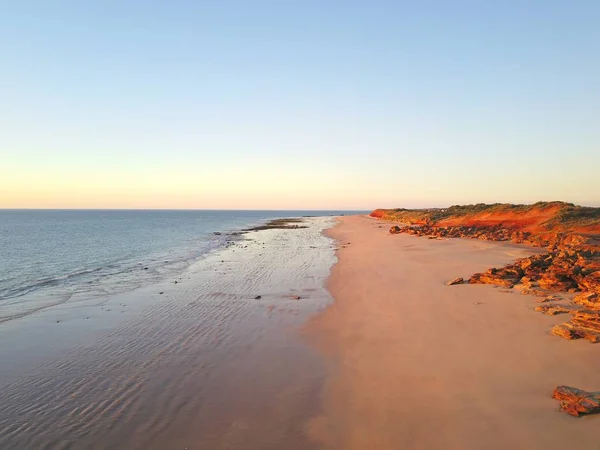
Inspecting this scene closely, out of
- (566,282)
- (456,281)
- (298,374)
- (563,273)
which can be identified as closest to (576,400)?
(298,374)

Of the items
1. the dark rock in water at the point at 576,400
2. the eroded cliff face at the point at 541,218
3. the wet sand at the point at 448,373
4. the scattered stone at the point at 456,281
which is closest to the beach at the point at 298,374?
the wet sand at the point at 448,373

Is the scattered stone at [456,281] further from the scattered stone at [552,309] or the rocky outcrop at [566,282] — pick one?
the scattered stone at [552,309]

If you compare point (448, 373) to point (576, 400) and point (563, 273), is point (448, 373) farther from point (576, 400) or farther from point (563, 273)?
point (563, 273)

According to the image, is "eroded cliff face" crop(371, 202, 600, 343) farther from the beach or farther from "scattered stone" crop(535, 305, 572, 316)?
the beach

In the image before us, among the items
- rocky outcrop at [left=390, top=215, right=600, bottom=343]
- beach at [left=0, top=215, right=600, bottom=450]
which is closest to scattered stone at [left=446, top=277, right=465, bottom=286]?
rocky outcrop at [left=390, top=215, right=600, bottom=343]

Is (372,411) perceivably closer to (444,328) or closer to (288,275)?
(444,328)

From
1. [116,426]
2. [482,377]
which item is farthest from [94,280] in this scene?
[482,377]
